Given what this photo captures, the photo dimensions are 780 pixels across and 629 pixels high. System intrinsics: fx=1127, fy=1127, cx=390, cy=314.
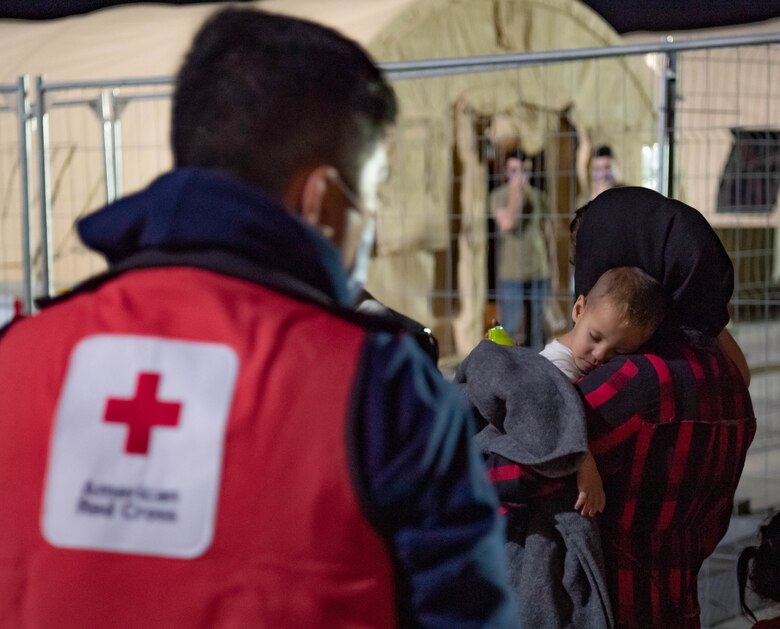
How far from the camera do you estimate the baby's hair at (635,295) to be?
2395 mm

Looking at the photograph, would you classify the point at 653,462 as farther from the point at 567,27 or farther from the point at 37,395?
the point at 567,27

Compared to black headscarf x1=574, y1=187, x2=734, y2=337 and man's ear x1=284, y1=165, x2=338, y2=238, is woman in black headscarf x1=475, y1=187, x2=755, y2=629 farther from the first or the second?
man's ear x1=284, y1=165, x2=338, y2=238

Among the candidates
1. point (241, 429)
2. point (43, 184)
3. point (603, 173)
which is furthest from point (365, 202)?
point (603, 173)

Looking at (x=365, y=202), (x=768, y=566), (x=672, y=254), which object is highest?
(x=365, y=202)

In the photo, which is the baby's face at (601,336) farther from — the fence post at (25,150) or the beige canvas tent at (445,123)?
the beige canvas tent at (445,123)

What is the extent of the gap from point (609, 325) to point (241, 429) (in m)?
1.43

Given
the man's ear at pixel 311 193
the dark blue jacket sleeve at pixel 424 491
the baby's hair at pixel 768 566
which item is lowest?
the baby's hair at pixel 768 566

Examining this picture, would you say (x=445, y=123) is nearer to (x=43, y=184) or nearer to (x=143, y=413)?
(x=43, y=184)

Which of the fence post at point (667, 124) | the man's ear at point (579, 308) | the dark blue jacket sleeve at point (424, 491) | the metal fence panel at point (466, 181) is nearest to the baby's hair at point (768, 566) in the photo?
the man's ear at point (579, 308)

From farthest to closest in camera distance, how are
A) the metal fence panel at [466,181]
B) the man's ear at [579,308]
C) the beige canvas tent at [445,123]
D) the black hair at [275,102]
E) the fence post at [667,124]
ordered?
1. the beige canvas tent at [445,123]
2. the metal fence panel at [466,181]
3. the fence post at [667,124]
4. the man's ear at [579,308]
5. the black hair at [275,102]

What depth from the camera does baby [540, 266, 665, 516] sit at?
2.34 metres

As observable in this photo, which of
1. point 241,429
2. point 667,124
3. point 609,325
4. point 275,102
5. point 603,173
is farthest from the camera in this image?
point 603,173

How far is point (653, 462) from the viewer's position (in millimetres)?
2391

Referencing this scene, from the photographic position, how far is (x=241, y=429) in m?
1.16
